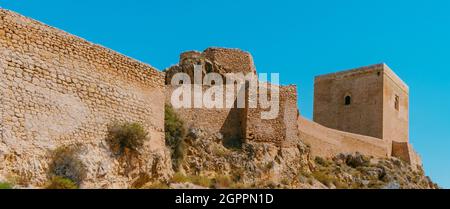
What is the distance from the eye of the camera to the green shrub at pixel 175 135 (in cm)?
1438

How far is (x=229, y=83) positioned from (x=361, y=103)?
13686 mm

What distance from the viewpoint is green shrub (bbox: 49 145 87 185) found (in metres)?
10.2

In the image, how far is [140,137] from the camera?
12094 mm

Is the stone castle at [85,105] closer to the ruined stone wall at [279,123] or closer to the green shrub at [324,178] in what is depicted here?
the ruined stone wall at [279,123]

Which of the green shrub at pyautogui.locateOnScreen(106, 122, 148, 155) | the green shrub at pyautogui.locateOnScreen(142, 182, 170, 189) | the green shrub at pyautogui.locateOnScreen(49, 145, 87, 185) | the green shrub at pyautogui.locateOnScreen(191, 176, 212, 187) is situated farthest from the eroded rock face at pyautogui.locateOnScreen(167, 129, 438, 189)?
the green shrub at pyautogui.locateOnScreen(49, 145, 87, 185)

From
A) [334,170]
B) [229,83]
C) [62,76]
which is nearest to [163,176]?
[62,76]

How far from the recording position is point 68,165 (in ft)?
34.0

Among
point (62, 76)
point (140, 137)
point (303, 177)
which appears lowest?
point (303, 177)

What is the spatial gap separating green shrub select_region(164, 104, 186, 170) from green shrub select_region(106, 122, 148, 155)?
209cm

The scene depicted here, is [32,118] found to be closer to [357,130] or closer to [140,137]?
[140,137]

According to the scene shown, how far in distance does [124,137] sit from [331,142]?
12540 mm

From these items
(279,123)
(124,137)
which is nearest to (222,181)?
(279,123)

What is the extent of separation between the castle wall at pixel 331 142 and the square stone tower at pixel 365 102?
11.8 ft
